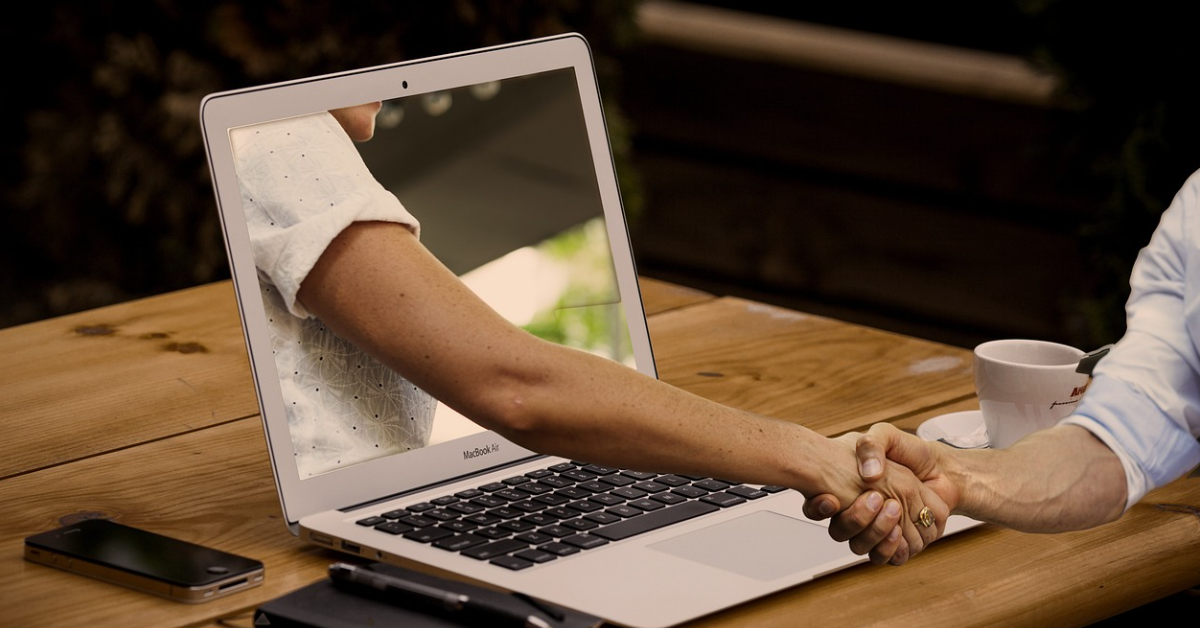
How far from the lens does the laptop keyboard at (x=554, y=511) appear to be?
102 centimetres

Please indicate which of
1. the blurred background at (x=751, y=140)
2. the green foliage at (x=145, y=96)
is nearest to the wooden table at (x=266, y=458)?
the blurred background at (x=751, y=140)

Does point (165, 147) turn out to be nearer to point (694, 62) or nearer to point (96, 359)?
point (694, 62)

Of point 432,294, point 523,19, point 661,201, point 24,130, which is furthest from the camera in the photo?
point 661,201

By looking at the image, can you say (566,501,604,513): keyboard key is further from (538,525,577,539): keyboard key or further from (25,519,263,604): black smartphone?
(25,519,263,604): black smartphone

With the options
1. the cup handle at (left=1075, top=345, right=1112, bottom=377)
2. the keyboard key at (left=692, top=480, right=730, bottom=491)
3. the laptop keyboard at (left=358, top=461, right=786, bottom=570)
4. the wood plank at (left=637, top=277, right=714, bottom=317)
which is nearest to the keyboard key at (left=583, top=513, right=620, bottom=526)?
the laptop keyboard at (left=358, top=461, right=786, bottom=570)

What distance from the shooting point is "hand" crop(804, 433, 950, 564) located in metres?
1.02

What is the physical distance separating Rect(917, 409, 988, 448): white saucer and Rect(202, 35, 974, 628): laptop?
239 millimetres

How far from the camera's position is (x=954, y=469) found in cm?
113

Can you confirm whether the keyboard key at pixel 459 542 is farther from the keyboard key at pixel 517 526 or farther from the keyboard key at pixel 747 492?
the keyboard key at pixel 747 492

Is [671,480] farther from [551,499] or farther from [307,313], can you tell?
[307,313]

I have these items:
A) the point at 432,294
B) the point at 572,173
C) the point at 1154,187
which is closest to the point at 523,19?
the point at 1154,187

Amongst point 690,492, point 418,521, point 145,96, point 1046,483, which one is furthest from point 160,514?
point 145,96

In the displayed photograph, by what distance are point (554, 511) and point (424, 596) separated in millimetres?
217

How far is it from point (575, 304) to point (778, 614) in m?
0.42
